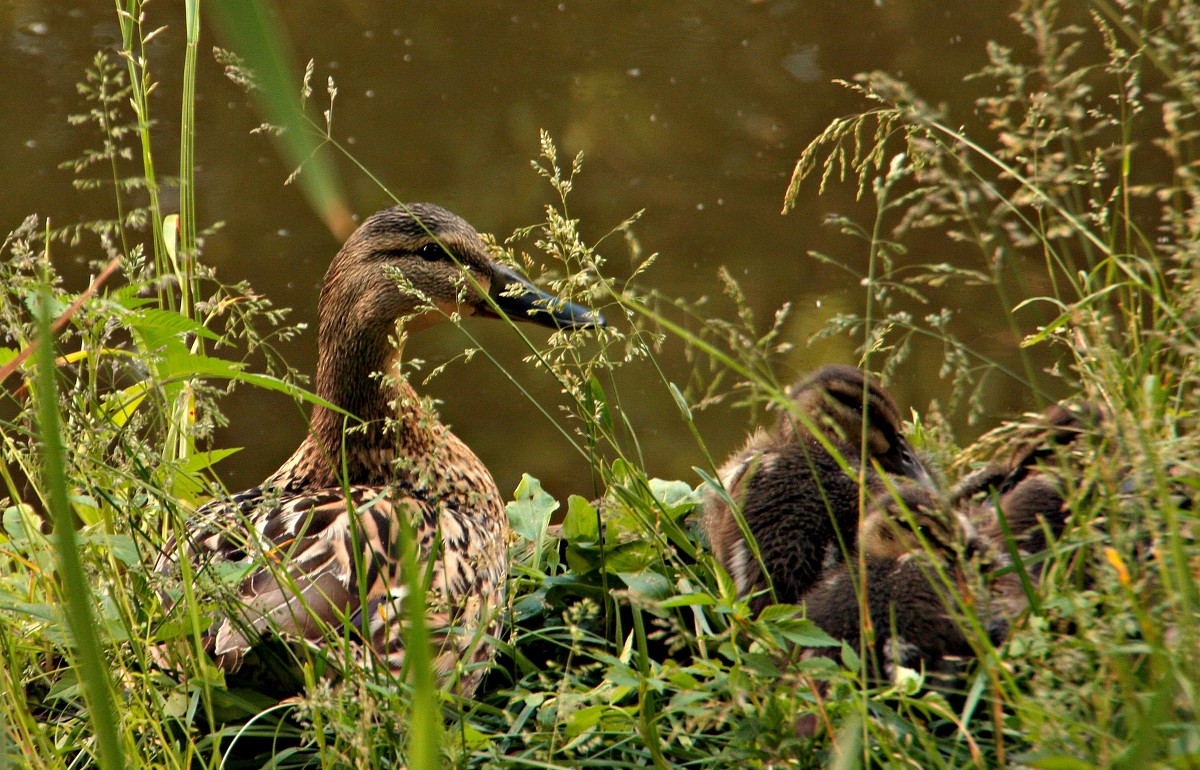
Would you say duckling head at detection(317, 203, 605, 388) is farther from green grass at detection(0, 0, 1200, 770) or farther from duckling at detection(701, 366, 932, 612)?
duckling at detection(701, 366, 932, 612)

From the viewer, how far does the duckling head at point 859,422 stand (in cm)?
245

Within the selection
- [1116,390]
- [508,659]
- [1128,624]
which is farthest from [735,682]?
[508,659]

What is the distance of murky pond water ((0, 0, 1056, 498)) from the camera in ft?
14.3

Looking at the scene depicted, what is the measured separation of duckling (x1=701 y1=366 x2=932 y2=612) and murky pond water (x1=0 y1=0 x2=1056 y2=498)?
126 centimetres

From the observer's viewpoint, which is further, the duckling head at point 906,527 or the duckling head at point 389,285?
the duckling head at point 389,285

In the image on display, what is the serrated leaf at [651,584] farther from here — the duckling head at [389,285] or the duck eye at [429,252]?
the duck eye at [429,252]

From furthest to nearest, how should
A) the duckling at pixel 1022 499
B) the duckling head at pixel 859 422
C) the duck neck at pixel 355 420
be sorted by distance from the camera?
the duck neck at pixel 355 420 → the duckling head at pixel 859 422 → the duckling at pixel 1022 499

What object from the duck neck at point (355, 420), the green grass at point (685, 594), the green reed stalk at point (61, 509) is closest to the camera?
the green reed stalk at point (61, 509)

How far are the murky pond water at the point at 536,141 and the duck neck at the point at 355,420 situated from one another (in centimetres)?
132

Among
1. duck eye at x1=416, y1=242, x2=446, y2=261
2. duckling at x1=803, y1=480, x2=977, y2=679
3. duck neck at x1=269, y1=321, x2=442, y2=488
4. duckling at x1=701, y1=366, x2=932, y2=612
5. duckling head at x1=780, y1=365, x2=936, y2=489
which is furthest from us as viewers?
duck eye at x1=416, y1=242, x2=446, y2=261

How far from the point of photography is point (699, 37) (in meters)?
6.40

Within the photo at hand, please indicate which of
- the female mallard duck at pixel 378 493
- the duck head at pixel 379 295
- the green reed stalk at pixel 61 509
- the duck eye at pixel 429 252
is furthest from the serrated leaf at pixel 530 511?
the green reed stalk at pixel 61 509

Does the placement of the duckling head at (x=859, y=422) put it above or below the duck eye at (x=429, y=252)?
below

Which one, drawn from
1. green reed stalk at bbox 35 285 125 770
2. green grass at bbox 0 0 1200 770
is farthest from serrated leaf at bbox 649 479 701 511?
green reed stalk at bbox 35 285 125 770
